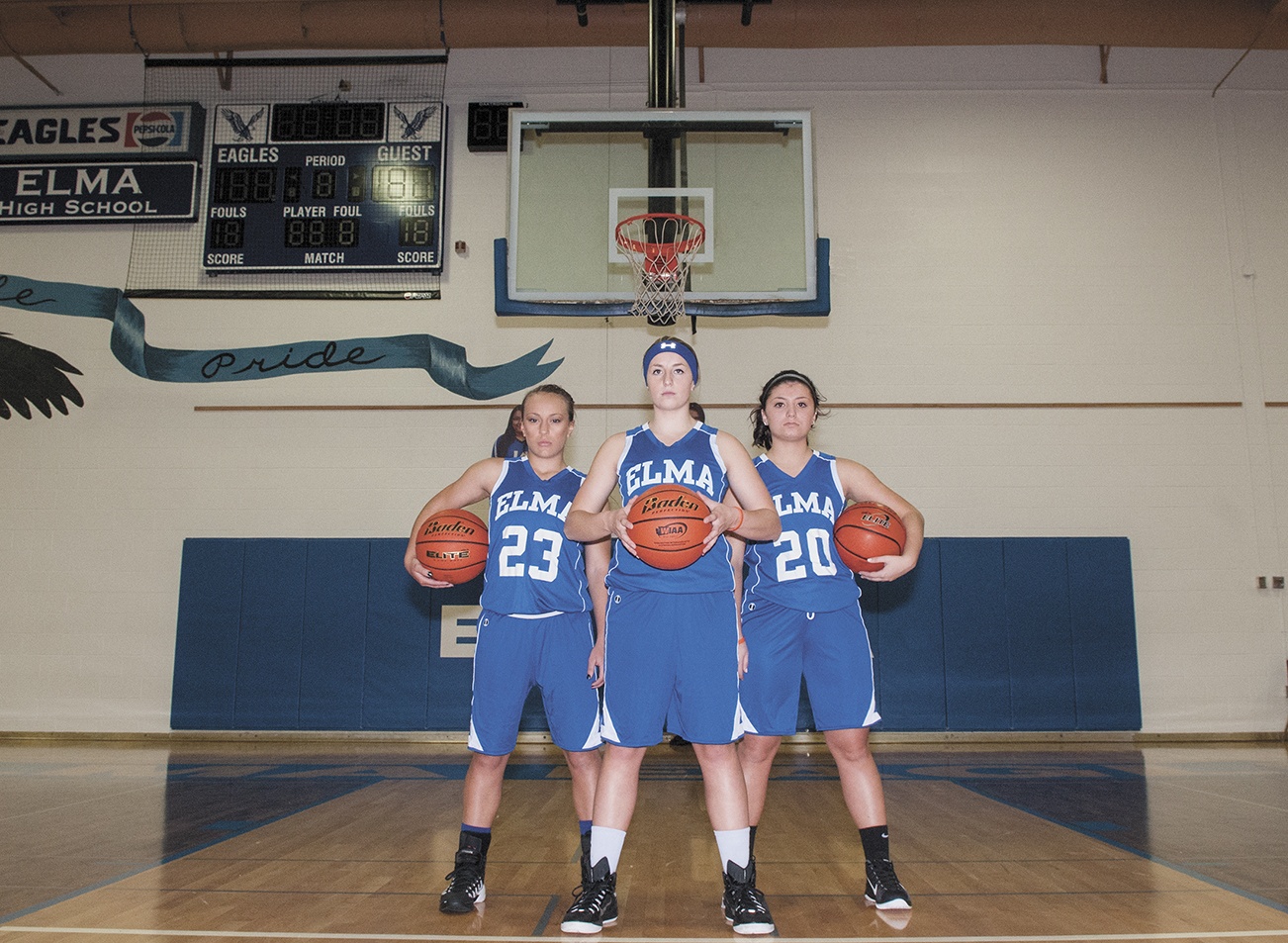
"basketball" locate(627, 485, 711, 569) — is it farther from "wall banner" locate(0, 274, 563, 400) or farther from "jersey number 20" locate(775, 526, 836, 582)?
"wall banner" locate(0, 274, 563, 400)

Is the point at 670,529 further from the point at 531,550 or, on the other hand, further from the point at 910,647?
the point at 910,647

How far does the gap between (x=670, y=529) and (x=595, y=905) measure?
106cm

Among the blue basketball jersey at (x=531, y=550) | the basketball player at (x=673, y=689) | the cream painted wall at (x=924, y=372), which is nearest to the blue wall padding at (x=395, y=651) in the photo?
the cream painted wall at (x=924, y=372)

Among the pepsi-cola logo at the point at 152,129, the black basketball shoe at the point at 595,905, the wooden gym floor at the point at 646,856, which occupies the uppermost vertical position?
the pepsi-cola logo at the point at 152,129

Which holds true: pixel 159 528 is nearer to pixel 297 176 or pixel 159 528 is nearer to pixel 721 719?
pixel 297 176

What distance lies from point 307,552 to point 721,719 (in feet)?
22.9

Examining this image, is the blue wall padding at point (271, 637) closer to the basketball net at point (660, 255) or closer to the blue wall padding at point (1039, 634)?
the basketball net at point (660, 255)

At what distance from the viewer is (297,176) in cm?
910

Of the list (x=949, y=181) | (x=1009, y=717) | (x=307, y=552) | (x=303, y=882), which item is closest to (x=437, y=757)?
(x=307, y=552)

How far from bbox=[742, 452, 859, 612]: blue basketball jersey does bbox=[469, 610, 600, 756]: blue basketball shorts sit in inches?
24.5

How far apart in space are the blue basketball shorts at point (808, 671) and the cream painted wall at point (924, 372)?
5753mm

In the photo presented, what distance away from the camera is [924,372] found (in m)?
9.02

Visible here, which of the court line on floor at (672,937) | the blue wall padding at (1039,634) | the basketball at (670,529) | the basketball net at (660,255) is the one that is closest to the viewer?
the court line on floor at (672,937)

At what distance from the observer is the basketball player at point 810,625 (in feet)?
9.65
